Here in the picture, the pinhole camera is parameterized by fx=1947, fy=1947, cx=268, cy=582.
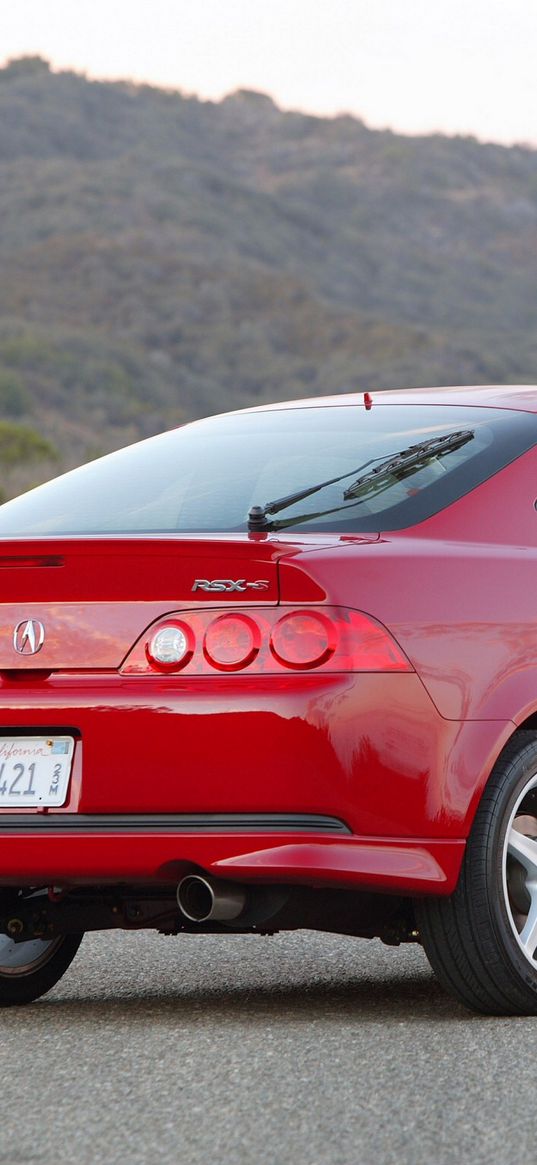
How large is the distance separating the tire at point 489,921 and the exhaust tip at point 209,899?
46 centimetres

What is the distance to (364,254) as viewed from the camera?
79125 mm

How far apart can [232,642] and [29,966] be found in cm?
145

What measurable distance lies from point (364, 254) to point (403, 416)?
75.0 meters

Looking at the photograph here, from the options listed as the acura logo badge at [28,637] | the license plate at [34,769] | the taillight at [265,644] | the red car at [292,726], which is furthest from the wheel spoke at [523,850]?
the acura logo badge at [28,637]

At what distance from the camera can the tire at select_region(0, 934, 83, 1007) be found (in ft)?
17.2

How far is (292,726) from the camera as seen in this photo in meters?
4.25

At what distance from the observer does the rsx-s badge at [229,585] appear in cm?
431

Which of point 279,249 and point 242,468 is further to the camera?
point 279,249

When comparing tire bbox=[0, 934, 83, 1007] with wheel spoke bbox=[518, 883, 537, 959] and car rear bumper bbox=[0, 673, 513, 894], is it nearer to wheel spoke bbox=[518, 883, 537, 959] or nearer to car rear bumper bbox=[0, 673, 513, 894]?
car rear bumper bbox=[0, 673, 513, 894]

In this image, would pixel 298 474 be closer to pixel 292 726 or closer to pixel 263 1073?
pixel 292 726

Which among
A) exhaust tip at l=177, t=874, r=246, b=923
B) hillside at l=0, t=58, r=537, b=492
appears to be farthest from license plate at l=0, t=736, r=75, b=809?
hillside at l=0, t=58, r=537, b=492

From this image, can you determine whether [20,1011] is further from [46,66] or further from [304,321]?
[46,66]

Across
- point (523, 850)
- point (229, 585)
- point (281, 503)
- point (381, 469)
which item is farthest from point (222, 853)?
point (381, 469)

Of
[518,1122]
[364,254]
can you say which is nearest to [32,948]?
[518,1122]
